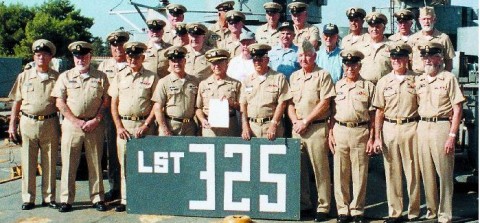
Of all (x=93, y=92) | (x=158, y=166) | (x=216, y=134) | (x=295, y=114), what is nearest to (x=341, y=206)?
(x=295, y=114)

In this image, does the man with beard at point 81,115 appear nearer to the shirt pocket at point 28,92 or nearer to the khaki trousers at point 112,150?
the shirt pocket at point 28,92

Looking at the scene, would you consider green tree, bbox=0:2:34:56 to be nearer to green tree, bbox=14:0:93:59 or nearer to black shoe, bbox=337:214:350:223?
green tree, bbox=14:0:93:59

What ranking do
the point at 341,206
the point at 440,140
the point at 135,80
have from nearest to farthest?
1. the point at 440,140
2. the point at 341,206
3. the point at 135,80

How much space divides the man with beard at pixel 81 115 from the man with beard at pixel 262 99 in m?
A: 1.55

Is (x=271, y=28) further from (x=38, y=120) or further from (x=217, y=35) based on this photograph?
(x=38, y=120)

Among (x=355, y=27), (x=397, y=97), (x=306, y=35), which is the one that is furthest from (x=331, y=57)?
(x=397, y=97)

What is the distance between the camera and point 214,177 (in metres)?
6.01

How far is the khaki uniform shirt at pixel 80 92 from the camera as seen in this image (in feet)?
20.5

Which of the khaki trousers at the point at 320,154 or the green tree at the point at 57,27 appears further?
the green tree at the point at 57,27

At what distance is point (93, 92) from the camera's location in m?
6.26

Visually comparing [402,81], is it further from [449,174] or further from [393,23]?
[393,23]

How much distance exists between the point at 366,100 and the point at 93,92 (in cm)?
277

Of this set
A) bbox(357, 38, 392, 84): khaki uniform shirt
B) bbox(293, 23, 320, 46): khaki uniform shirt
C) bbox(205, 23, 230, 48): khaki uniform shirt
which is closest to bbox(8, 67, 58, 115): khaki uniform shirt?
bbox(205, 23, 230, 48): khaki uniform shirt

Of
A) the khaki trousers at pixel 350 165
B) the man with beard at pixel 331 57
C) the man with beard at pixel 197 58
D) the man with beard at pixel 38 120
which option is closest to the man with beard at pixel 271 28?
the man with beard at pixel 331 57
